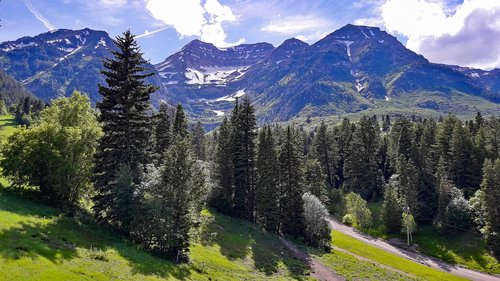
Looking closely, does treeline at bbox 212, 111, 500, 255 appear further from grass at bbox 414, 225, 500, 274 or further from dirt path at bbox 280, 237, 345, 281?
dirt path at bbox 280, 237, 345, 281

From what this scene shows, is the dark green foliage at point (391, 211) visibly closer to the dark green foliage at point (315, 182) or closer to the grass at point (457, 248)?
the grass at point (457, 248)

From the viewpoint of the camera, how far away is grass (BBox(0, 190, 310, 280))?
2311cm

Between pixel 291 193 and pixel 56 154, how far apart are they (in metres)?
44.4

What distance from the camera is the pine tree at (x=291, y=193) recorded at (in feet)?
231

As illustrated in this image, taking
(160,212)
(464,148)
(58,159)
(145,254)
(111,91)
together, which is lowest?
(145,254)

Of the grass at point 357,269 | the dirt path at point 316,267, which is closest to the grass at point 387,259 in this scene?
the grass at point 357,269

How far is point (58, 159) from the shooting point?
36594 millimetres

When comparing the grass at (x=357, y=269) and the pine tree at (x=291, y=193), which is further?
the pine tree at (x=291, y=193)

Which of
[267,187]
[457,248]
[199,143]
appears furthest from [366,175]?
[199,143]

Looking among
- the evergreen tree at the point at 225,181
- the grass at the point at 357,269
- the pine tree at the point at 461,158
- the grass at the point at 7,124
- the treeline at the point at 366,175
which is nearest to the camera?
the grass at the point at 357,269

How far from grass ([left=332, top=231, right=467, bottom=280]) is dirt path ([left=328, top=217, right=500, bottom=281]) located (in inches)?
129

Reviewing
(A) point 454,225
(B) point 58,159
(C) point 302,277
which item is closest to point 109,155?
(B) point 58,159

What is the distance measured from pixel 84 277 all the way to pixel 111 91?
72.6 ft

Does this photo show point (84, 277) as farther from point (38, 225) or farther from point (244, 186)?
point (244, 186)
